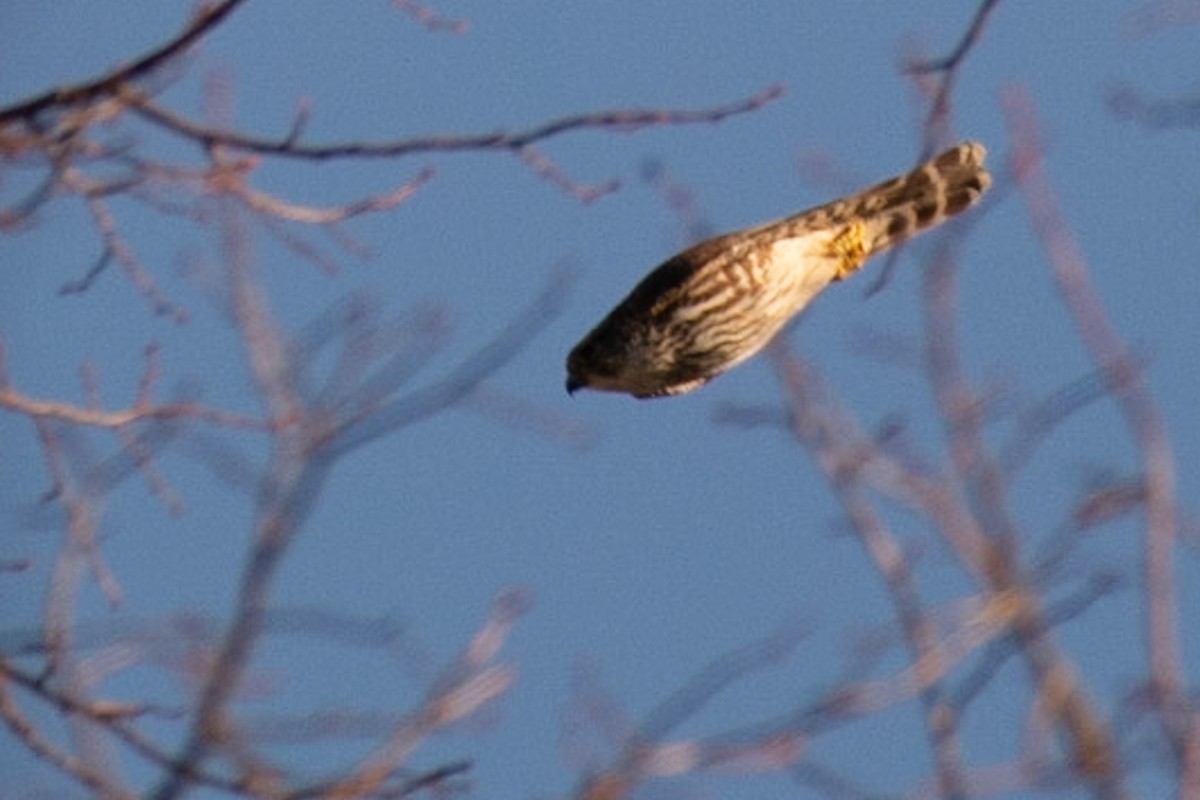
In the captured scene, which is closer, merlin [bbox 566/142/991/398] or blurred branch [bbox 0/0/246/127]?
blurred branch [bbox 0/0/246/127]

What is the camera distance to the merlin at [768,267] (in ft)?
13.9

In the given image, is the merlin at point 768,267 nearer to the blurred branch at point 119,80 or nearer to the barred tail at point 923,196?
the barred tail at point 923,196

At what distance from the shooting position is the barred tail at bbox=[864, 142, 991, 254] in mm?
4238

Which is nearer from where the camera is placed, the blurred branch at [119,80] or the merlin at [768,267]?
the blurred branch at [119,80]

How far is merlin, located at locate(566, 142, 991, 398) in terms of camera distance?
4.24 meters

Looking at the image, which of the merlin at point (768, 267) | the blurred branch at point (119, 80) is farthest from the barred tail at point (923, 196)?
the blurred branch at point (119, 80)

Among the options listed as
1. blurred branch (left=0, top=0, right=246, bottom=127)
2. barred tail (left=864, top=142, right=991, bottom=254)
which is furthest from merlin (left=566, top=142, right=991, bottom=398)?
blurred branch (left=0, top=0, right=246, bottom=127)

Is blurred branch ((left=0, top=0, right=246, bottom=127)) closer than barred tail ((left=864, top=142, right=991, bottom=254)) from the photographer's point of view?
Yes

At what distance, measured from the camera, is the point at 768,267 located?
13.9 ft

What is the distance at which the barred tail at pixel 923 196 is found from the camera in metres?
4.24

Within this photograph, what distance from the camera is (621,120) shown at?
3.36 metres

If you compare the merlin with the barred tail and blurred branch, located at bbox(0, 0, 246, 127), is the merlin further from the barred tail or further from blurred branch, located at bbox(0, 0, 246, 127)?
blurred branch, located at bbox(0, 0, 246, 127)

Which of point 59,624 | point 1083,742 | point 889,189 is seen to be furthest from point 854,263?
point 59,624

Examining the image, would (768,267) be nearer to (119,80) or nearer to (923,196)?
(923,196)
